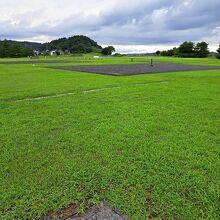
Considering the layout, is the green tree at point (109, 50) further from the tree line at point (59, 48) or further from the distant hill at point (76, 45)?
Answer: the distant hill at point (76, 45)

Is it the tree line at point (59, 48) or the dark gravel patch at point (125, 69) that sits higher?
the tree line at point (59, 48)

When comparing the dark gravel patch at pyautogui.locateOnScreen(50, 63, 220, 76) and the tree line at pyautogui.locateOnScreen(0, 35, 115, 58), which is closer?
the dark gravel patch at pyautogui.locateOnScreen(50, 63, 220, 76)

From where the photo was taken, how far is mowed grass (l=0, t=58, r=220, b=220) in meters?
2.69

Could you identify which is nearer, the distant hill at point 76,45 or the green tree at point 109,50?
the green tree at point 109,50

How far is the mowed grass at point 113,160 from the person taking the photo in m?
2.69

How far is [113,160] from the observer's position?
3664 millimetres

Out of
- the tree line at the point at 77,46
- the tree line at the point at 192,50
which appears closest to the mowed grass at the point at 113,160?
the tree line at the point at 192,50

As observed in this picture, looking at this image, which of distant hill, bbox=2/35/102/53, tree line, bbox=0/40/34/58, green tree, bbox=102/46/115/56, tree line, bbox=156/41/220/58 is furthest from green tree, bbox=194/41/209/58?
tree line, bbox=0/40/34/58

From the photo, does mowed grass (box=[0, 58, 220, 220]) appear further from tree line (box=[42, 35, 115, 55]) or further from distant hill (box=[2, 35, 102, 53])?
distant hill (box=[2, 35, 102, 53])

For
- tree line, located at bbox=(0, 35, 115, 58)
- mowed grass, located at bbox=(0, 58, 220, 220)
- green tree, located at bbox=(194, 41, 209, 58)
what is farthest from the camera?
green tree, located at bbox=(194, 41, 209, 58)

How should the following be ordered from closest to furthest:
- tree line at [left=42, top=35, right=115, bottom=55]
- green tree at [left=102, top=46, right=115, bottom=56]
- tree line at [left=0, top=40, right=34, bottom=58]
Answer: tree line at [left=0, top=40, right=34, bottom=58] → green tree at [left=102, top=46, right=115, bottom=56] → tree line at [left=42, top=35, right=115, bottom=55]

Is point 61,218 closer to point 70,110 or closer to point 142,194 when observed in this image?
point 142,194

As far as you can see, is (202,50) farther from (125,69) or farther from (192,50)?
(125,69)

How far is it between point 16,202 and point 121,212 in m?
1.16
